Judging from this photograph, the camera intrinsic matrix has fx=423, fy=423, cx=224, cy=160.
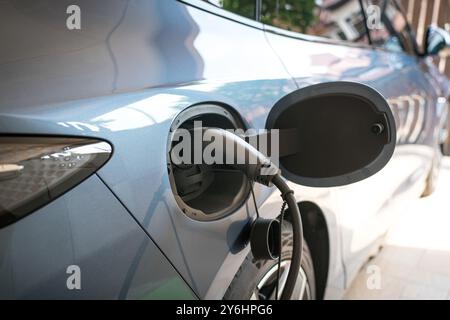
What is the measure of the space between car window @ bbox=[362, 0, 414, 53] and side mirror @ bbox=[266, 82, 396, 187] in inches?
57.0

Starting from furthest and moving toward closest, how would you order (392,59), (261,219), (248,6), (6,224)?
(392,59)
(248,6)
(261,219)
(6,224)

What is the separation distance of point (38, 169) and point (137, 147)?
205 mm

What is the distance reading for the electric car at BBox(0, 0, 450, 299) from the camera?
30.6 inches

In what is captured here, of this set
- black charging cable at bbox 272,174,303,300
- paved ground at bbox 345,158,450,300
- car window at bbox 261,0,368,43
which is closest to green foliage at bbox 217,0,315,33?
car window at bbox 261,0,368,43

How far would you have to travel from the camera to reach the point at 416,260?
2.55 metres

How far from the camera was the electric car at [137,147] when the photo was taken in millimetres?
777

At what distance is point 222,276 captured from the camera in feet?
3.81

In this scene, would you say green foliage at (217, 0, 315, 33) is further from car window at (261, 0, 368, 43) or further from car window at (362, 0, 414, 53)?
car window at (362, 0, 414, 53)

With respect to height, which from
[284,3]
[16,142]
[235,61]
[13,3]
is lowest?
[16,142]

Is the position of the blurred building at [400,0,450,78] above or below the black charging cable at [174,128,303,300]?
above

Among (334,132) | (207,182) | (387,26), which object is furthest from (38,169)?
(387,26)

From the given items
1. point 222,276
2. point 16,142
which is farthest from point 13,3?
point 222,276
